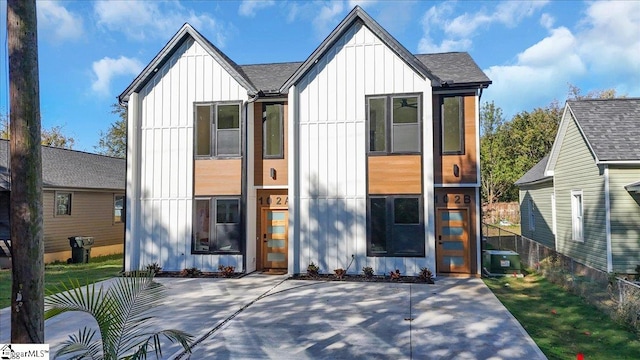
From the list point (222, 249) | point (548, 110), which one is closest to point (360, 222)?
point (222, 249)

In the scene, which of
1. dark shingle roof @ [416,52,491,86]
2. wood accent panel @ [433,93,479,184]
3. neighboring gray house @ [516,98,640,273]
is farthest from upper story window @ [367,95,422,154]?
neighboring gray house @ [516,98,640,273]

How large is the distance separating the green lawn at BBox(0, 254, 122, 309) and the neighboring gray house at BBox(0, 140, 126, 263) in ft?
4.07

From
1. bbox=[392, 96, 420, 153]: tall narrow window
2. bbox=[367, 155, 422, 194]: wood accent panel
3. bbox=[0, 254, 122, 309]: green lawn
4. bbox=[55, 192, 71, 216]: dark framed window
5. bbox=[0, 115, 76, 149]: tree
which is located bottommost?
bbox=[0, 254, 122, 309]: green lawn

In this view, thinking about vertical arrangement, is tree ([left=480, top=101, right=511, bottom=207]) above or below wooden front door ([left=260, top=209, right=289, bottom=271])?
above

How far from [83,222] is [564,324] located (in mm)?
18026

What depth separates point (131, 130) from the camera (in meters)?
12.3

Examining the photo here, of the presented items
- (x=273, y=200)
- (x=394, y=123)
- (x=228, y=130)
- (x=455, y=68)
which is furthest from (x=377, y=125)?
(x=228, y=130)

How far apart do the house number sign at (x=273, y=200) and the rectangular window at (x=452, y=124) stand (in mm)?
5250

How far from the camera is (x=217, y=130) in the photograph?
12367 millimetres

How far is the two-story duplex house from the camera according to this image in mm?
11406

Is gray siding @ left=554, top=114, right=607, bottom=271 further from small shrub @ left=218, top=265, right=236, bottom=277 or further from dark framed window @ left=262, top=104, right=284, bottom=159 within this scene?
small shrub @ left=218, top=265, right=236, bottom=277

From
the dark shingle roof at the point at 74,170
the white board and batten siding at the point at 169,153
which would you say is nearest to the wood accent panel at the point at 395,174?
the white board and batten siding at the point at 169,153

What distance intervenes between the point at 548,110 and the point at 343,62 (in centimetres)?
3274

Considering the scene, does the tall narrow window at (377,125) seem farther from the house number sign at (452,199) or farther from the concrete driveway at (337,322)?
the concrete driveway at (337,322)
